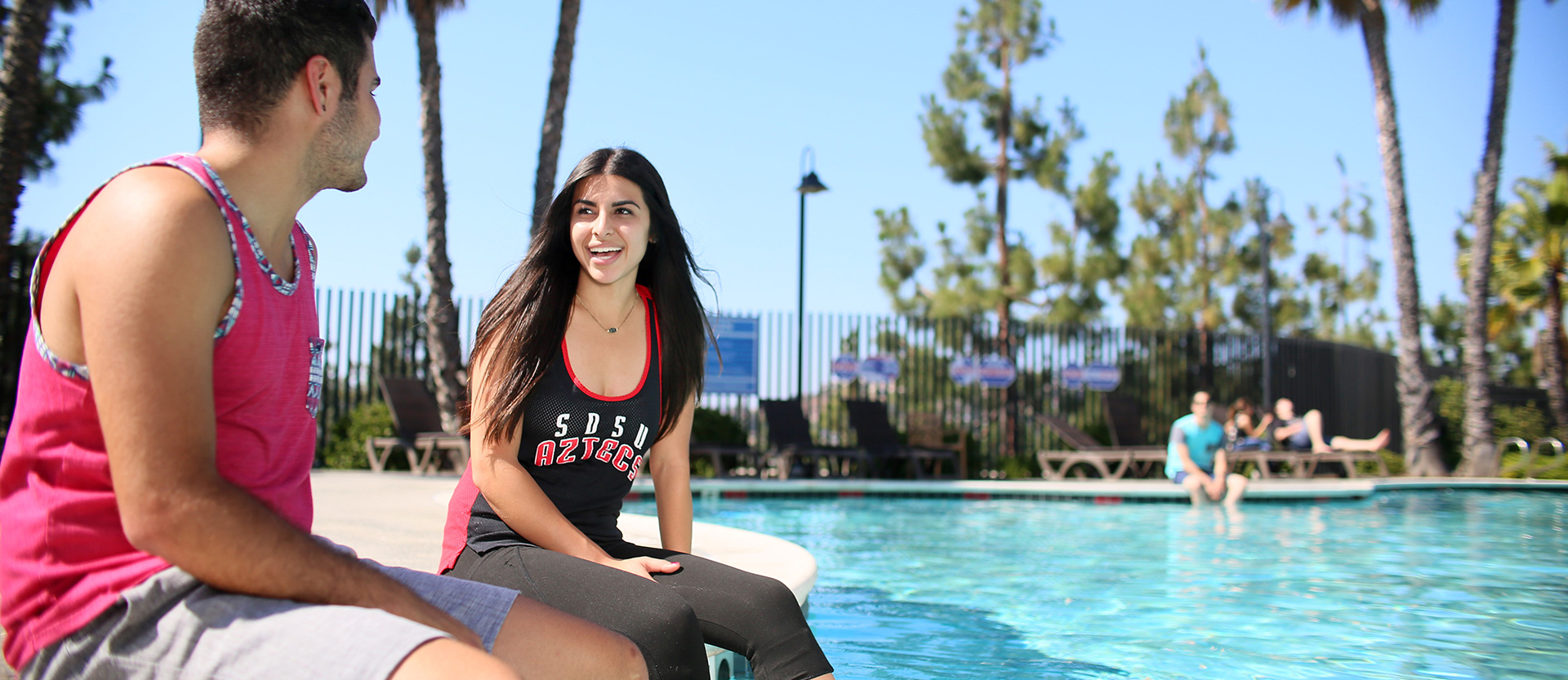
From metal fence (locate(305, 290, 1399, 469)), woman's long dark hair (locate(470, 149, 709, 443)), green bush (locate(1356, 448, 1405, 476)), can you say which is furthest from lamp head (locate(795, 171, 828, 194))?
woman's long dark hair (locate(470, 149, 709, 443))

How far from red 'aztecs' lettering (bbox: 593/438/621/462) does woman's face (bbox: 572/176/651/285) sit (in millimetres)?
364

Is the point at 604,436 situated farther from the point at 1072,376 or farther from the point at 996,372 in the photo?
the point at 1072,376

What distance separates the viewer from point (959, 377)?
1608 cm

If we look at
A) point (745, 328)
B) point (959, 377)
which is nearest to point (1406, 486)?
point (959, 377)

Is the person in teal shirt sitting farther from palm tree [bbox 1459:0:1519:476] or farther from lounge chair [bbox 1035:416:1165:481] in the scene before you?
palm tree [bbox 1459:0:1519:476]

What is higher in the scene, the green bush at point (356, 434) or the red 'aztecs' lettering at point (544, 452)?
the red 'aztecs' lettering at point (544, 452)

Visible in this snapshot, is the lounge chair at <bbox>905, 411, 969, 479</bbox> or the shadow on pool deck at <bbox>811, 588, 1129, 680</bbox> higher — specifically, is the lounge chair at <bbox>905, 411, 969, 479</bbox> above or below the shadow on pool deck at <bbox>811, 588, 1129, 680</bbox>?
above

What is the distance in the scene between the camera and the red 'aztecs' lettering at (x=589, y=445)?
6.36ft

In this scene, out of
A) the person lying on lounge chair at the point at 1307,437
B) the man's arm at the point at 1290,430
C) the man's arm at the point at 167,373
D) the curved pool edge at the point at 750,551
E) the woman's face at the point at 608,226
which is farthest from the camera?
the man's arm at the point at 1290,430

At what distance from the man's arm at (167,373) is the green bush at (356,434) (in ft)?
38.6

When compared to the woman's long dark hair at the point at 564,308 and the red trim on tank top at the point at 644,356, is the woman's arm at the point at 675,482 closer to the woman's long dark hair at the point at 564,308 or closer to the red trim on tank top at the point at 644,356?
the woman's long dark hair at the point at 564,308

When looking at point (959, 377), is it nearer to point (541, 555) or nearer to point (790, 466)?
point (790, 466)

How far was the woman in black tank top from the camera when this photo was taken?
1.71 m

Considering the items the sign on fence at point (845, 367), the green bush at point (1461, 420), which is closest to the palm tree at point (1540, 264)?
the green bush at point (1461, 420)
